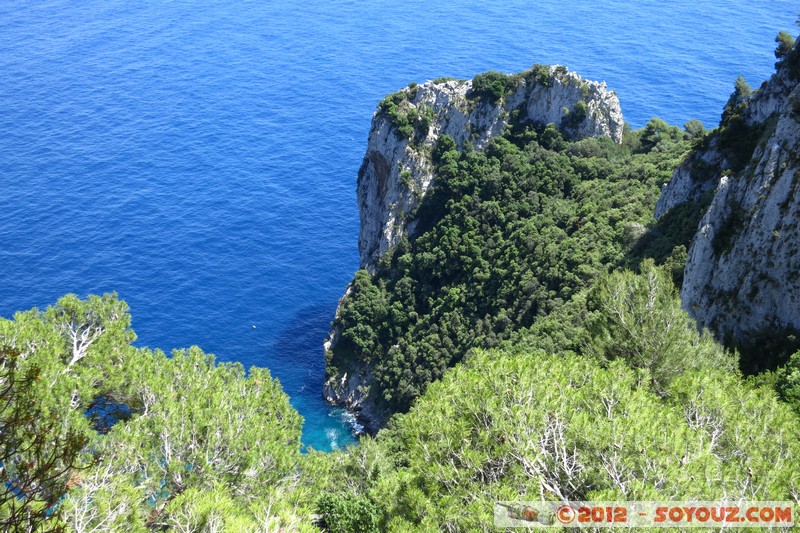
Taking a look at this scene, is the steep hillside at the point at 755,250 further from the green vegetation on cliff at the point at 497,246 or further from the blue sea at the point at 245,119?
the blue sea at the point at 245,119

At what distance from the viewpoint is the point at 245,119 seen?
399ft

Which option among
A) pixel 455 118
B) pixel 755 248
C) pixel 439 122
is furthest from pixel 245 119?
pixel 755 248

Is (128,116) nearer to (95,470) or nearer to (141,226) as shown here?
(141,226)

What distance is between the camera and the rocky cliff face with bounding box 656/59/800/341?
33.1 meters

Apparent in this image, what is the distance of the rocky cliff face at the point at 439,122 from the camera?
238 feet

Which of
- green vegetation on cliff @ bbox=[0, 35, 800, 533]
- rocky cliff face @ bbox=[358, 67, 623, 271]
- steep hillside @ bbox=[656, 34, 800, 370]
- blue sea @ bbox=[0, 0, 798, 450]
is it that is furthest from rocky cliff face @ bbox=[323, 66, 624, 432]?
steep hillside @ bbox=[656, 34, 800, 370]

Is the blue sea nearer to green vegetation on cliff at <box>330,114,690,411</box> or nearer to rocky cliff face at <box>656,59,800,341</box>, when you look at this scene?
green vegetation on cliff at <box>330,114,690,411</box>

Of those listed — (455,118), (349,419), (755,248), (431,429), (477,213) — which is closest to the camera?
(431,429)

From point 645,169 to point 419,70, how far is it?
6959 cm

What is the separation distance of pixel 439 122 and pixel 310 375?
101 ft

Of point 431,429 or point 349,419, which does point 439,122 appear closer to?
point 349,419

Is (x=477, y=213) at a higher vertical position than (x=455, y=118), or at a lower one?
lower

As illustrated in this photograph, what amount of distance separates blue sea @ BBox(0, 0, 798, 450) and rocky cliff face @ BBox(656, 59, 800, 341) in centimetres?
4008

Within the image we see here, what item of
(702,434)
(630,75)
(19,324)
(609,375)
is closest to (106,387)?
(19,324)
